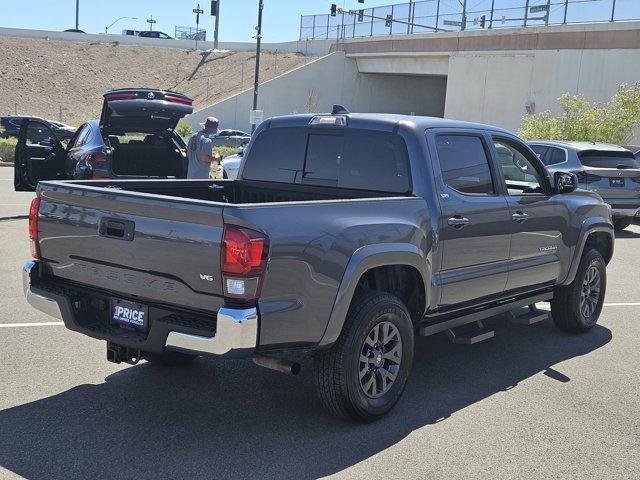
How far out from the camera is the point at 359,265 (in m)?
4.46

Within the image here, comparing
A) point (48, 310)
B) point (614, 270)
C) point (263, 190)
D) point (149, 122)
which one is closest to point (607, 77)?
point (614, 270)

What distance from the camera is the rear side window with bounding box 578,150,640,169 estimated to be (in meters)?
13.6

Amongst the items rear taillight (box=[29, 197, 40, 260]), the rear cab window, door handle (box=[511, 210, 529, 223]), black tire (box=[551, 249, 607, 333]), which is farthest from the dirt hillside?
rear taillight (box=[29, 197, 40, 260])

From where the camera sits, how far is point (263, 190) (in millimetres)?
6043

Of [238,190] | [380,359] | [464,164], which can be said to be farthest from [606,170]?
[380,359]

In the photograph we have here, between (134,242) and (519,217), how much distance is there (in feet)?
10.4

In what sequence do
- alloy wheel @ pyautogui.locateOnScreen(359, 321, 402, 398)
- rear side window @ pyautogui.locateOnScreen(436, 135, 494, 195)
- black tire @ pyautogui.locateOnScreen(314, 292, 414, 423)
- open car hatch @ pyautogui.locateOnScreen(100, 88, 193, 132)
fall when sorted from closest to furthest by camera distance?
black tire @ pyautogui.locateOnScreen(314, 292, 414, 423) → alloy wheel @ pyautogui.locateOnScreen(359, 321, 402, 398) → rear side window @ pyautogui.locateOnScreen(436, 135, 494, 195) → open car hatch @ pyautogui.locateOnScreen(100, 88, 193, 132)

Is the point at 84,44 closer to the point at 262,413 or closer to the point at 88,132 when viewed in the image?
the point at 88,132

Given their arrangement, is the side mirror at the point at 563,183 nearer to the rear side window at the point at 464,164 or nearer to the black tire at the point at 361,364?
the rear side window at the point at 464,164

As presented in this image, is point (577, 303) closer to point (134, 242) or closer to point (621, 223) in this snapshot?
point (134, 242)

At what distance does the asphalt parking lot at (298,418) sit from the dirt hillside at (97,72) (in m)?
47.2

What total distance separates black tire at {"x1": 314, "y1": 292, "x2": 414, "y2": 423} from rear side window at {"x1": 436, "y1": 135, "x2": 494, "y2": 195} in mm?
1138

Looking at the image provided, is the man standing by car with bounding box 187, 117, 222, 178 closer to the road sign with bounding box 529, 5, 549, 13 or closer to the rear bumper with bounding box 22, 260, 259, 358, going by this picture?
the rear bumper with bounding box 22, 260, 259, 358

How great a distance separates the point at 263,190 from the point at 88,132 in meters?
6.73
